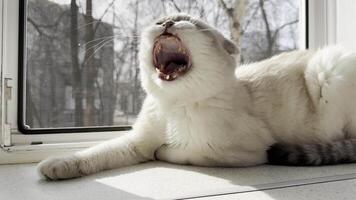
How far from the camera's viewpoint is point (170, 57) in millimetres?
1482

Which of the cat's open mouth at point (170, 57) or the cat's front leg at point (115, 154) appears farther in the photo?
the cat's open mouth at point (170, 57)

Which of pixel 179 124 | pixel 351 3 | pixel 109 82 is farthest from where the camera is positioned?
pixel 351 3

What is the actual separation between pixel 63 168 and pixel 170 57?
1.99 ft

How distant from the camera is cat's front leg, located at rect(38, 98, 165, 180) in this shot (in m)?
1.18

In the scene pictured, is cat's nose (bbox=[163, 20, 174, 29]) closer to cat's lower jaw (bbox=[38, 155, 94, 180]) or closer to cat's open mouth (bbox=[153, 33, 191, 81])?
cat's open mouth (bbox=[153, 33, 191, 81])

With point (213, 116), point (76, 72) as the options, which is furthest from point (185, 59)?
point (76, 72)

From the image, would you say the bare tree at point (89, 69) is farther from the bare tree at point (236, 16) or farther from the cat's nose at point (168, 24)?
the bare tree at point (236, 16)

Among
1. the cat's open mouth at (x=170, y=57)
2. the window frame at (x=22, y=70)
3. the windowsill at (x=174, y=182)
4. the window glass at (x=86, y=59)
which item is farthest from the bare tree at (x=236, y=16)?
the window frame at (x=22, y=70)

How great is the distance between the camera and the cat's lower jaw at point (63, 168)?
1.16 meters

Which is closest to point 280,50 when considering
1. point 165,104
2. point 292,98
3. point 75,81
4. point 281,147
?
point 292,98

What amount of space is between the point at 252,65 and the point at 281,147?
1.67ft

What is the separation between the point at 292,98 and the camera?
1.62 m

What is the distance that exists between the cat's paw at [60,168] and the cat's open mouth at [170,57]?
442 mm

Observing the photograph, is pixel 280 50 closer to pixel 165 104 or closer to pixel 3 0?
pixel 165 104
